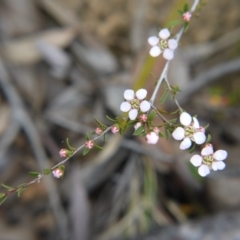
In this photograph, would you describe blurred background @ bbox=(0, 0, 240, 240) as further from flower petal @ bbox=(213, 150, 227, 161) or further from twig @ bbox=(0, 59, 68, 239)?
flower petal @ bbox=(213, 150, 227, 161)

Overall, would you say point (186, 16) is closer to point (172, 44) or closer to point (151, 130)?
point (172, 44)

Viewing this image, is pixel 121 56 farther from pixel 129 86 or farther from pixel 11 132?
pixel 11 132

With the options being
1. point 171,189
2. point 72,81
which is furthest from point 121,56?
point 171,189

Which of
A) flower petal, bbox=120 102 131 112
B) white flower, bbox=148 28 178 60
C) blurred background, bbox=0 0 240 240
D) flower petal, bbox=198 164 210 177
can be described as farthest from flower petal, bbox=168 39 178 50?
blurred background, bbox=0 0 240 240

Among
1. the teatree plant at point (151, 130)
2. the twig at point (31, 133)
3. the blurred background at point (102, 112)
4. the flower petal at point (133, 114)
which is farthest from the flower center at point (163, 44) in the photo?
the twig at point (31, 133)

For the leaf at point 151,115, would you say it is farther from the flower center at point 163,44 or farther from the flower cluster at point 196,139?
the flower center at point 163,44

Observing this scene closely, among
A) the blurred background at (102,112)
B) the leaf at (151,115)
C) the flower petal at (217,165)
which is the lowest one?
the flower petal at (217,165)
